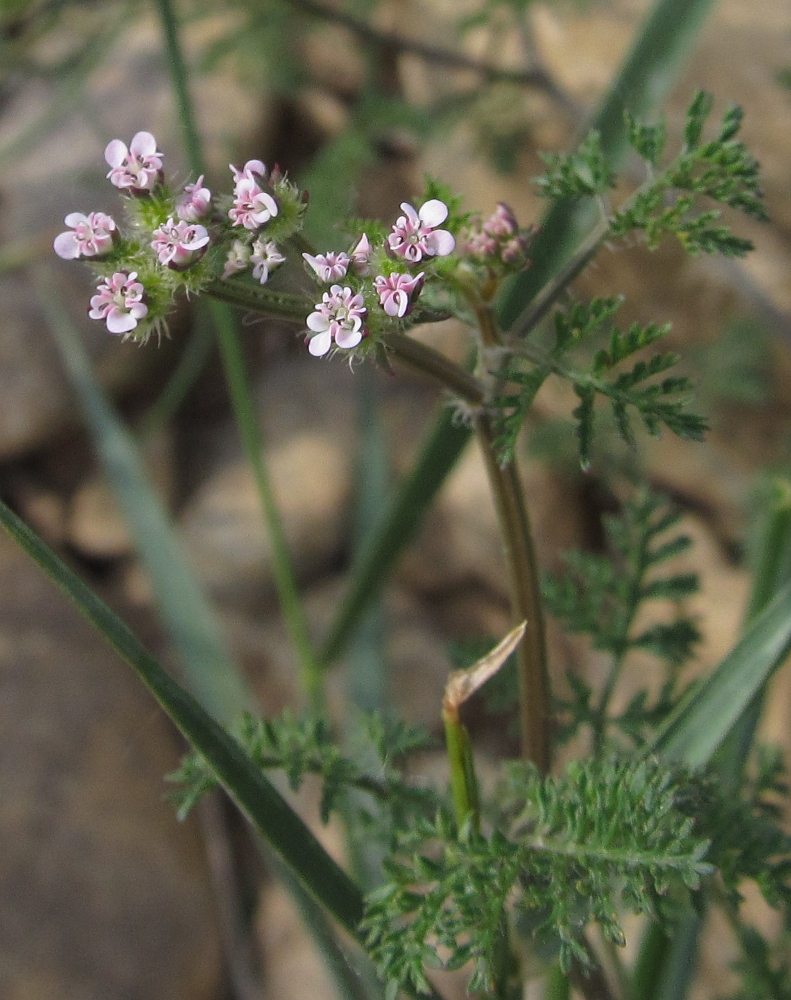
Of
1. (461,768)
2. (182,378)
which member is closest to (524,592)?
(461,768)

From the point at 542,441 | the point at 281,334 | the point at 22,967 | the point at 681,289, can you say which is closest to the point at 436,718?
the point at 542,441

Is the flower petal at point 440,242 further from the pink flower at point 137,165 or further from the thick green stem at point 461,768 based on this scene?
the thick green stem at point 461,768

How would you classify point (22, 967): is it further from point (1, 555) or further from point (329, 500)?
point (329, 500)

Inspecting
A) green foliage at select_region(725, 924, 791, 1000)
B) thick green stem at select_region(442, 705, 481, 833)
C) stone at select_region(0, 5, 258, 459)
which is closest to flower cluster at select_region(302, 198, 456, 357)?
thick green stem at select_region(442, 705, 481, 833)

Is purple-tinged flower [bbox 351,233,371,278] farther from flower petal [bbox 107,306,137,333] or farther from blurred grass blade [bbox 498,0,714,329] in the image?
blurred grass blade [bbox 498,0,714,329]

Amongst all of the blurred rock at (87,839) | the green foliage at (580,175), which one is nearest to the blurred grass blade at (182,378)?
the blurred rock at (87,839)

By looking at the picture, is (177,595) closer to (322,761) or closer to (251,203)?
(322,761)

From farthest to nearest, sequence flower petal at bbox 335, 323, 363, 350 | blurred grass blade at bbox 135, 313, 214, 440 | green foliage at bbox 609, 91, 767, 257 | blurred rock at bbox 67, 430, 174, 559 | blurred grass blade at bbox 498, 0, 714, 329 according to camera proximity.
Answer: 1. blurred rock at bbox 67, 430, 174, 559
2. blurred grass blade at bbox 135, 313, 214, 440
3. blurred grass blade at bbox 498, 0, 714, 329
4. green foliage at bbox 609, 91, 767, 257
5. flower petal at bbox 335, 323, 363, 350
